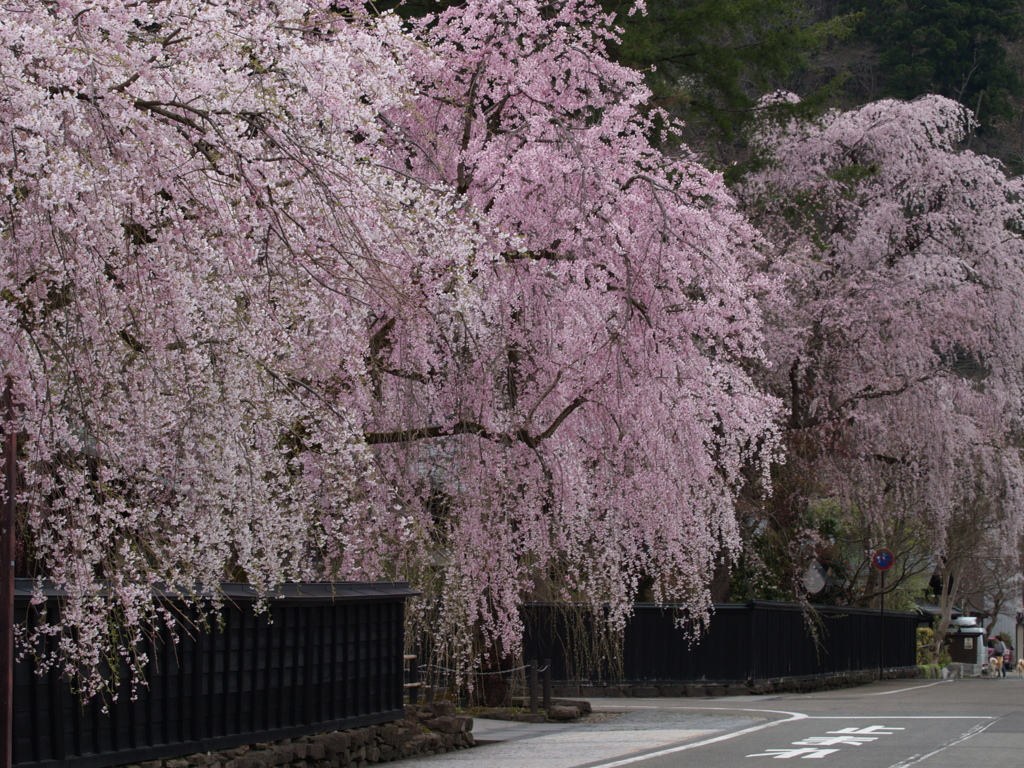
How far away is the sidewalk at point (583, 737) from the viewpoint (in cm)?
1195

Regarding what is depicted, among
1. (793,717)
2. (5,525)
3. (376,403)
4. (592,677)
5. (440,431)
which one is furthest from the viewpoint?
(592,677)

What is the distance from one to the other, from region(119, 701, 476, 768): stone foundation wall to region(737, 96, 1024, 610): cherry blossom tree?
11070 millimetres

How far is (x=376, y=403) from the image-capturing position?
10453 mm

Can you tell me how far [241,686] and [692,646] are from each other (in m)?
13.5

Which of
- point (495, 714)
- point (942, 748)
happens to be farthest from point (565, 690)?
point (942, 748)

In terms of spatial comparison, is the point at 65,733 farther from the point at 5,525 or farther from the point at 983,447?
the point at 983,447

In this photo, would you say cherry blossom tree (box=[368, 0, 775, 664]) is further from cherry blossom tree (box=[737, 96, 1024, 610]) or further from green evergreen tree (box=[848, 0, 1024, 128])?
green evergreen tree (box=[848, 0, 1024, 128])

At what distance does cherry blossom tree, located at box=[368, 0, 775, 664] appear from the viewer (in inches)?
454

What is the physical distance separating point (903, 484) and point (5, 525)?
2077 centimetres

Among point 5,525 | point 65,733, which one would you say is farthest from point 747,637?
point 5,525

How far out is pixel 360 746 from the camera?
11930mm

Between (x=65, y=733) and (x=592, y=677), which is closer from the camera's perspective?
(x=65, y=733)

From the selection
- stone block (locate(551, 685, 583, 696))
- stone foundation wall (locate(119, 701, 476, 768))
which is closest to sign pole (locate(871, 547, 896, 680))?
stone block (locate(551, 685, 583, 696))

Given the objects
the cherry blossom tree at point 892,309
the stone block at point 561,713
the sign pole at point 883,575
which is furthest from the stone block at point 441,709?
the sign pole at point 883,575
